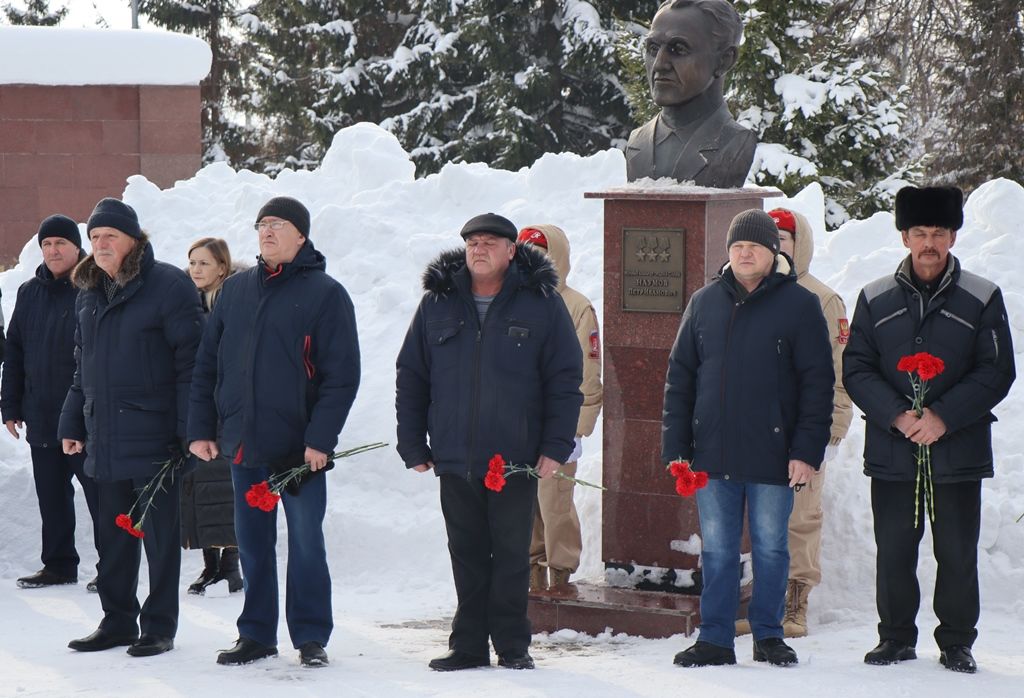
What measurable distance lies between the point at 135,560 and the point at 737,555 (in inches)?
103

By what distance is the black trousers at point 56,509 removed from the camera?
7812mm

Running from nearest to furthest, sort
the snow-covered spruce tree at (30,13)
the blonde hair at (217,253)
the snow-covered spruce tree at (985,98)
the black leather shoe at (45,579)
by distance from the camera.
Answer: the blonde hair at (217,253) < the black leather shoe at (45,579) < the snow-covered spruce tree at (985,98) < the snow-covered spruce tree at (30,13)

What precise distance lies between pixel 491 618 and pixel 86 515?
3.64 metres

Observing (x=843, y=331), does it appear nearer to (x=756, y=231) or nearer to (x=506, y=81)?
(x=756, y=231)

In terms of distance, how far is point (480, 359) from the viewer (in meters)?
5.70

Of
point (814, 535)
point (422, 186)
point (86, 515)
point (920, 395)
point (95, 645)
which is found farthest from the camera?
point (422, 186)

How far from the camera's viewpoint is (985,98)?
19281 millimetres

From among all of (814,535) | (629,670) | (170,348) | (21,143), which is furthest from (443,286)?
(21,143)

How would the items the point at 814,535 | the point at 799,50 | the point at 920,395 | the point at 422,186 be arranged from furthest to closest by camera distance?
the point at 799,50
the point at 422,186
the point at 814,535
the point at 920,395

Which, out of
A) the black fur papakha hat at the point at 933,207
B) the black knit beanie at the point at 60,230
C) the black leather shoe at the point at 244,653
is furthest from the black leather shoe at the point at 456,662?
the black knit beanie at the point at 60,230

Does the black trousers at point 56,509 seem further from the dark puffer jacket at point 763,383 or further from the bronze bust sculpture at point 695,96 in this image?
the dark puffer jacket at point 763,383

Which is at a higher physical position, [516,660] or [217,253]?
[217,253]

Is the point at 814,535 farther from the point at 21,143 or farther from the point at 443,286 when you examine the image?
the point at 21,143

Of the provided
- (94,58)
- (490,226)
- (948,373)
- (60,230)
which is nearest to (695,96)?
(490,226)
